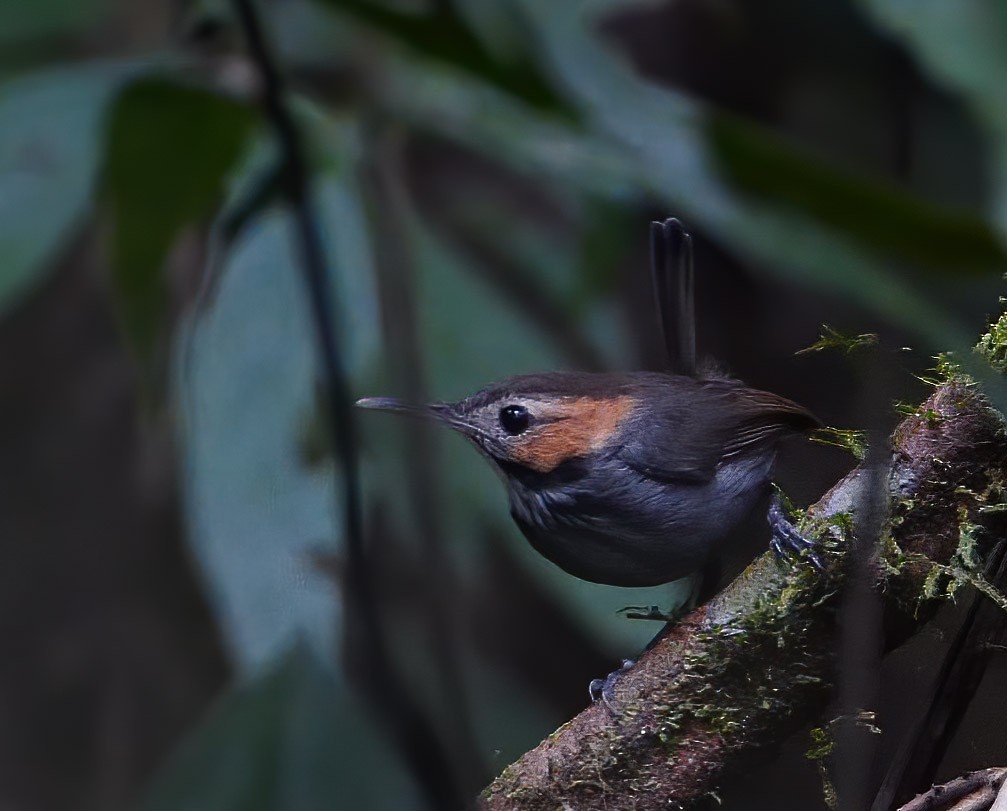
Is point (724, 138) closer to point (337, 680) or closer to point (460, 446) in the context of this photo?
point (460, 446)

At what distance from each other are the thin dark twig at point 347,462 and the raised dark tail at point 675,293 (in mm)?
132

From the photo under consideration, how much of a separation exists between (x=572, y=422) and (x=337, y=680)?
35cm

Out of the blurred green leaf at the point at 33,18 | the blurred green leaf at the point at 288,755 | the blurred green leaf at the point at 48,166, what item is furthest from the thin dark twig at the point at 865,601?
the blurred green leaf at the point at 33,18

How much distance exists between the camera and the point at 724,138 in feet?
2.77

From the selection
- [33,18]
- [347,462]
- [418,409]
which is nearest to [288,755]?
[347,462]

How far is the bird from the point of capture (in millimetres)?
241

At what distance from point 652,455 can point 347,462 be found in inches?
10.1

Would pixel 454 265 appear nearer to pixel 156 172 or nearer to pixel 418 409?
pixel 156 172

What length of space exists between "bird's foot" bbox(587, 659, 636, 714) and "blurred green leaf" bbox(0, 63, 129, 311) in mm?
838

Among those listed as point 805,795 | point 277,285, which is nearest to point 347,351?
point 277,285

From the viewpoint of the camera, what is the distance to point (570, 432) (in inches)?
12.7

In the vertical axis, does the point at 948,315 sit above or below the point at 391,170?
below

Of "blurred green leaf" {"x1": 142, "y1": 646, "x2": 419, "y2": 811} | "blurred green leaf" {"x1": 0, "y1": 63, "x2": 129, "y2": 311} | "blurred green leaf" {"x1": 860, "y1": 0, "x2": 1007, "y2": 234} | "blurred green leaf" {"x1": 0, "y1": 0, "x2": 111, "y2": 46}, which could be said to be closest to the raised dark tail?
"blurred green leaf" {"x1": 142, "y1": 646, "x2": 419, "y2": 811}

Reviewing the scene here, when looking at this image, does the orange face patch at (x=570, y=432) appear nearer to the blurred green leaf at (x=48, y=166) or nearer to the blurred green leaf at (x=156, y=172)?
the blurred green leaf at (x=156, y=172)
